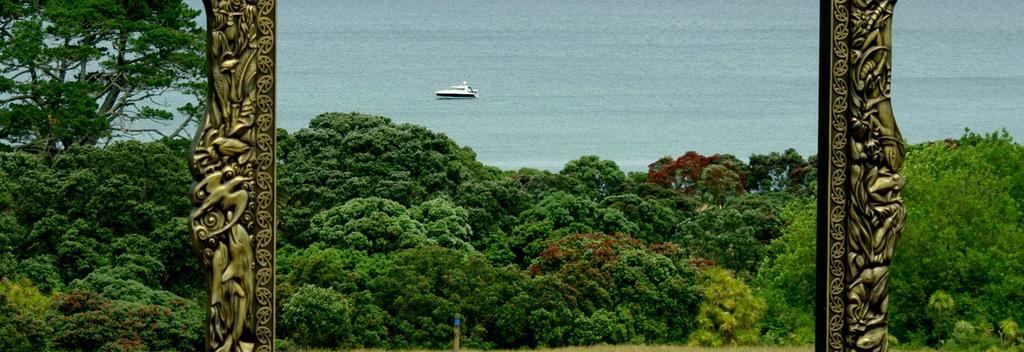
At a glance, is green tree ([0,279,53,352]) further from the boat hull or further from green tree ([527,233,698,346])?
the boat hull

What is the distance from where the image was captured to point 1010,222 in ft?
60.0

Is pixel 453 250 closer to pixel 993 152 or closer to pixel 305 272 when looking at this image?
pixel 305 272

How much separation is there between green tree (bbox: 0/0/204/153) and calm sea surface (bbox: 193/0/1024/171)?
7.98 feet

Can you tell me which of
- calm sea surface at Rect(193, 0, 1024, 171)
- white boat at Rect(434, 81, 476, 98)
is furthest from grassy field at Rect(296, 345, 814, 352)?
white boat at Rect(434, 81, 476, 98)

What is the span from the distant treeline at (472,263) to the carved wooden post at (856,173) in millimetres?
12874

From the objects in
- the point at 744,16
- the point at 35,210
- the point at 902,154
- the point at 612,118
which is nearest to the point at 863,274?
the point at 902,154

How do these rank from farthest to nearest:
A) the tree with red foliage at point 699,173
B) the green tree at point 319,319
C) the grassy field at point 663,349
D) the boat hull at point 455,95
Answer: the boat hull at point 455,95, the tree with red foliage at point 699,173, the grassy field at point 663,349, the green tree at point 319,319

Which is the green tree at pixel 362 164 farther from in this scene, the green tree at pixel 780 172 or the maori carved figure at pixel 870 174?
the maori carved figure at pixel 870 174

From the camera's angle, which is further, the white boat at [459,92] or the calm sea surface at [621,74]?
the white boat at [459,92]

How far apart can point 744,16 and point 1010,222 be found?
20.4 feet

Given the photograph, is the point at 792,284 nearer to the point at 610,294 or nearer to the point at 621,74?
the point at 610,294

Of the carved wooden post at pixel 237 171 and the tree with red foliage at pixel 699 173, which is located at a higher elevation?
the tree with red foliage at pixel 699 173

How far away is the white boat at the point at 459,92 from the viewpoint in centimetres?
2472

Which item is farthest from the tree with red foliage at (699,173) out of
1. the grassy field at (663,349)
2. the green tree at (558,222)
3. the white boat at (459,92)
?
the grassy field at (663,349)
